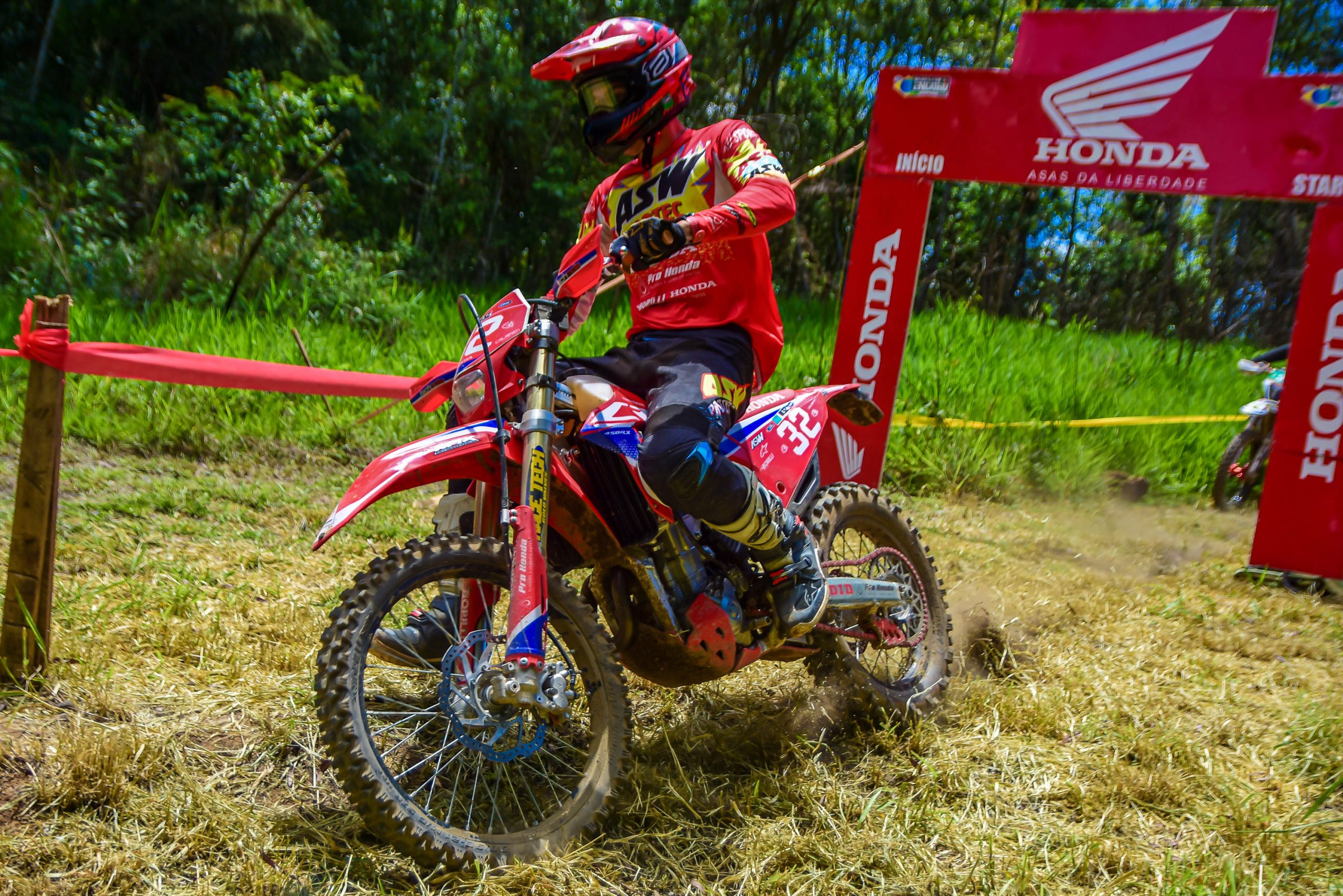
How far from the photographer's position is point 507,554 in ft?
8.21

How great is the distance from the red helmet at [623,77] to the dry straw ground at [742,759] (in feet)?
6.11

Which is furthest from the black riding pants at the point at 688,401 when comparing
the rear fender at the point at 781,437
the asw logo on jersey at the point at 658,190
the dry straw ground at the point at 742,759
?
the dry straw ground at the point at 742,759

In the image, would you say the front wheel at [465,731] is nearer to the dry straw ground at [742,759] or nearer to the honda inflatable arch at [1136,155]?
the dry straw ground at [742,759]

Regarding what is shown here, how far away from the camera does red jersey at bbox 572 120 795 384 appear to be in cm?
308

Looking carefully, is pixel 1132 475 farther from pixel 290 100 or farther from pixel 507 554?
pixel 290 100

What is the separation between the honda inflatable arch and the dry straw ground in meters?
0.93

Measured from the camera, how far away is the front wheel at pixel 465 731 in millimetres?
2277

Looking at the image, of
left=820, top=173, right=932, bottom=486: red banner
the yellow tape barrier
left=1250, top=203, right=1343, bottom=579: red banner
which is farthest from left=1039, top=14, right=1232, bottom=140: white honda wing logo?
the yellow tape barrier

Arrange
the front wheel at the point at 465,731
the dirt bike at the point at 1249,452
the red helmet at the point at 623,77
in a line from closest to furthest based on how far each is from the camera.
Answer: the front wheel at the point at 465,731
the red helmet at the point at 623,77
the dirt bike at the point at 1249,452

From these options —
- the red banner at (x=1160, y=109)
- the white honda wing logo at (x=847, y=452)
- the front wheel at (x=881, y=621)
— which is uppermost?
the red banner at (x=1160, y=109)

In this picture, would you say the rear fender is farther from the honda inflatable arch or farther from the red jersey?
the honda inflatable arch

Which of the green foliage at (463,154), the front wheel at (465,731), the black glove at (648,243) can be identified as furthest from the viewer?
the green foliage at (463,154)

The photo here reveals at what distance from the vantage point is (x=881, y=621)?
362 cm

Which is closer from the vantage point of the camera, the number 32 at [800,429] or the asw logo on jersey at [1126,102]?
the number 32 at [800,429]
